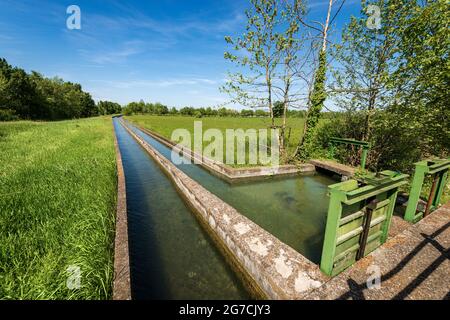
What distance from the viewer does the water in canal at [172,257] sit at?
2.94 m

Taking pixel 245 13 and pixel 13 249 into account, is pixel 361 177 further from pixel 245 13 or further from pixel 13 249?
pixel 245 13

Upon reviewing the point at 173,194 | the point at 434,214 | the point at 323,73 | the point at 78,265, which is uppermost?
the point at 323,73

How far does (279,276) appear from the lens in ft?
8.30

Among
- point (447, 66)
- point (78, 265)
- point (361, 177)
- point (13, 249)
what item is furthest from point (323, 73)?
point (13, 249)

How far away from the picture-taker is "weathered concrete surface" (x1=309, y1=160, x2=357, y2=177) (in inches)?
293

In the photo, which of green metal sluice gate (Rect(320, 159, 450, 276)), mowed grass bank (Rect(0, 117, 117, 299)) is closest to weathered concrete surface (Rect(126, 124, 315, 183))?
mowed grass bank (Rect(0, 117, 117, 299))

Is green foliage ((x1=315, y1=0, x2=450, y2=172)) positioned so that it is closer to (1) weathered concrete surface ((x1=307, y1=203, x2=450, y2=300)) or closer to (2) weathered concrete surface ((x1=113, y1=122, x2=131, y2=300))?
(1) weathered concrete surface ((x1=307, y1=203, x2=450, y2=300))

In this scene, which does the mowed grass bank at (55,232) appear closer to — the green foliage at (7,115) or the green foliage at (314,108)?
the green foliage at (314,108)

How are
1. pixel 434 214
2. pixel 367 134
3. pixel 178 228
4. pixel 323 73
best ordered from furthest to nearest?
pixel 323 73 → pixel 367 134 → pixel 178 228 → pixel 434 214

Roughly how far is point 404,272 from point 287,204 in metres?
3.37

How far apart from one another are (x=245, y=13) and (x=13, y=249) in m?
10.6

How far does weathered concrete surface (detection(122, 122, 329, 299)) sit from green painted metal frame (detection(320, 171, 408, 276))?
0.30 m

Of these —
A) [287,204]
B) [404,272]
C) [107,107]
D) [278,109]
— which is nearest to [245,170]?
[287,204]

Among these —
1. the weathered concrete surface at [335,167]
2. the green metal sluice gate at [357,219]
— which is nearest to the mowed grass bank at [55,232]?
the green metal sluice gate at [357,219]
